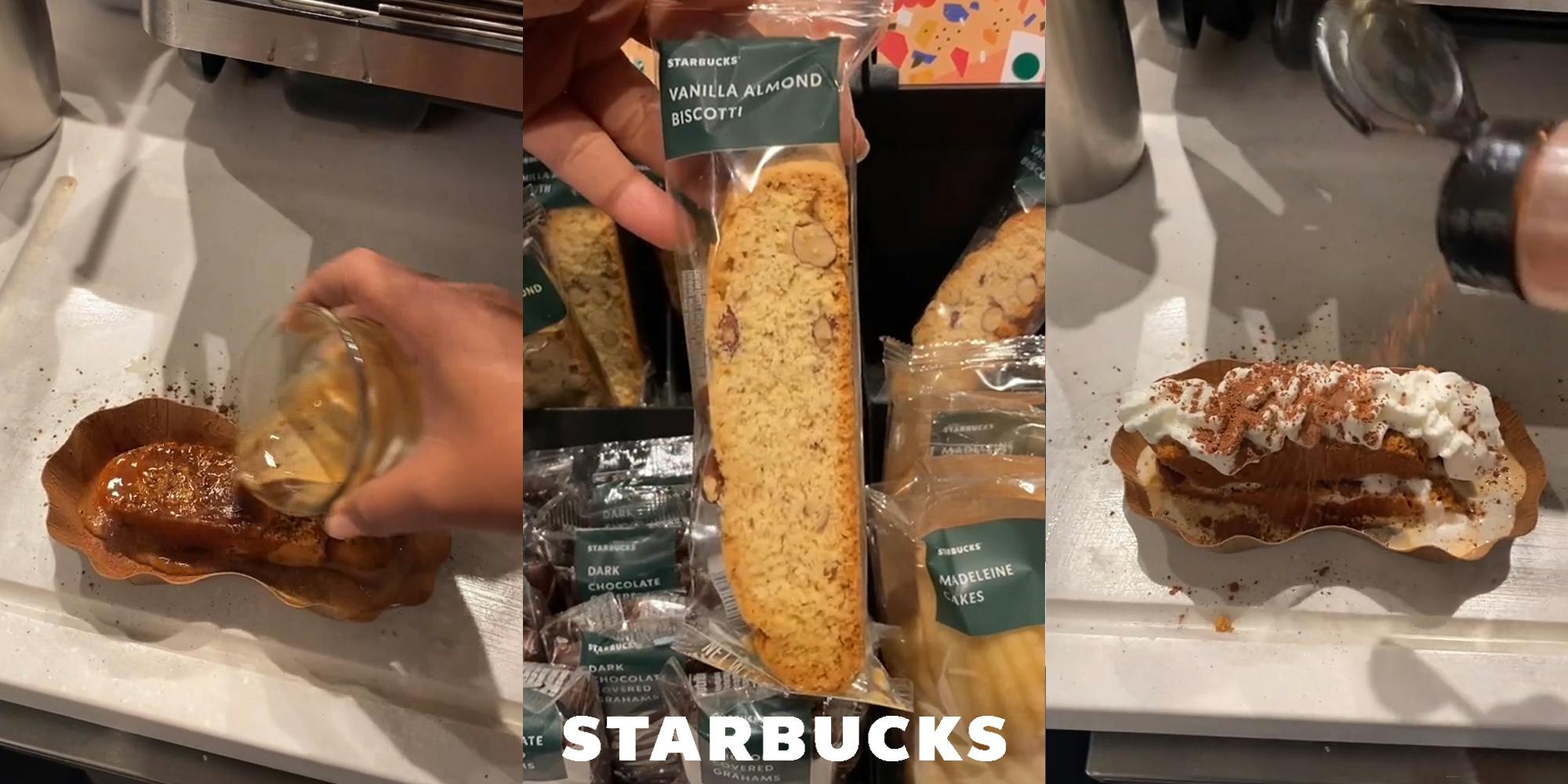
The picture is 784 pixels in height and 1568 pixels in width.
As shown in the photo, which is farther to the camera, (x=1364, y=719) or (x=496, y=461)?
(x=1364, y=719)

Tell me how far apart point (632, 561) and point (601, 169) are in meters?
0.23

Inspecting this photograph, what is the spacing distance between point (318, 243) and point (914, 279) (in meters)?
0.33

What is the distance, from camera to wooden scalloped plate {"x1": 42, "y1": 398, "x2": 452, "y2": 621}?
1.87 feet

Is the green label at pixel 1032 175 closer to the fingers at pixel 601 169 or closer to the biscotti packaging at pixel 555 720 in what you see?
the fingers at pixel 601 169

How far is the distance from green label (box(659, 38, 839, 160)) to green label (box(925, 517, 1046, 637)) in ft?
0.60

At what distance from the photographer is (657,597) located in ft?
1.84

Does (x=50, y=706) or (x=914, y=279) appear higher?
(x=914, y=279)

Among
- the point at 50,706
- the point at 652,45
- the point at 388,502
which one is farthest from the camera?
the point at 50,706

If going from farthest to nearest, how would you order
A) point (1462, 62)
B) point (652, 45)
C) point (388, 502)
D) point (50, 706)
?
1. point (1462, 62)
2. point (50, 706)
3. point (388, 502)
4. point (652, 45)

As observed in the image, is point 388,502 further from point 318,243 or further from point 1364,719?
point 1364,719

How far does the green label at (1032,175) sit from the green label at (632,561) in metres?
0.27

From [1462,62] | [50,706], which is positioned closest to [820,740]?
[50,706]

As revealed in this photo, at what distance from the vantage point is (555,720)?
509 millimetres

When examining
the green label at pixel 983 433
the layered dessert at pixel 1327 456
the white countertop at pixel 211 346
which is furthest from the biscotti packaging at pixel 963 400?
the white countertop at pixel 211 346
